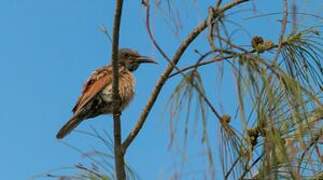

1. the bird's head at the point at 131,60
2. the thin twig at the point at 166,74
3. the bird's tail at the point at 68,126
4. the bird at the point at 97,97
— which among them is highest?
the bird's head at the point at 131,60

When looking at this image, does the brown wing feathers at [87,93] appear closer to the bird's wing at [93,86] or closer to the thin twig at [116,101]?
the bird's wing at [93,86]

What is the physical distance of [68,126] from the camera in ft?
18.9

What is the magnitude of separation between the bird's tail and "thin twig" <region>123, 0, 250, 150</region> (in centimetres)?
232

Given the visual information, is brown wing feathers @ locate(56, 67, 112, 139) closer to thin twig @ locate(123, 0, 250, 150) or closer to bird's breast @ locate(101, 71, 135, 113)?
bird's breast @ locate(101, 71, 135, 113)

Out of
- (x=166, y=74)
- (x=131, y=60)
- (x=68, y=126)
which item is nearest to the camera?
(x=166, y=74)

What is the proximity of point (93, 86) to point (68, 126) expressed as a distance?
18.0 inches

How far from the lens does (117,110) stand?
3.62m

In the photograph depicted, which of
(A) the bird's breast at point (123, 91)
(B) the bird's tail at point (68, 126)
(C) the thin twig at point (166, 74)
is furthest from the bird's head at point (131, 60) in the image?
(C) the thin twig at point (166, 74)

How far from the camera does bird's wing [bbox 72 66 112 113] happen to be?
5980mm

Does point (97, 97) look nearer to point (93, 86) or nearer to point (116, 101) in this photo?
point (93, 86)

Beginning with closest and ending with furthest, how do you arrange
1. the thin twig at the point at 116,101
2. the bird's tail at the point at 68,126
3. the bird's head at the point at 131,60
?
the thin twig at the point at 116,101 < the bird's tail at the point at 68,126 < the bird's head at the point at 131,60

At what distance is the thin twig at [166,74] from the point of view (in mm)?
2879

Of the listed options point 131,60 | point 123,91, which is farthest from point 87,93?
point 131,60

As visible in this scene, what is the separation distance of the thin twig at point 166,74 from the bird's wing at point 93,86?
2.55 meters
